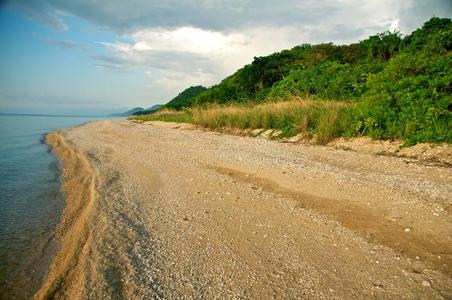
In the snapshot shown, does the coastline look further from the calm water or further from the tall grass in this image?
the tall grass

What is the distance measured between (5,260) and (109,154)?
6738 millimetres

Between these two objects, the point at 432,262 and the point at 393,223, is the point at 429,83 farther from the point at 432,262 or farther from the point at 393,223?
the point at 432,262

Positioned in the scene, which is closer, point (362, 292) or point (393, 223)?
point (362, 292)

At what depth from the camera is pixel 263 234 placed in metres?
3.46

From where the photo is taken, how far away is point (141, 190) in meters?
5.46

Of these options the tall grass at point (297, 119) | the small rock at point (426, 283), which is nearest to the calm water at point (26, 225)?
the small rock at point (426, 283)

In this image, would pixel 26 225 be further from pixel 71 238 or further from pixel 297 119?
pixel 297 119

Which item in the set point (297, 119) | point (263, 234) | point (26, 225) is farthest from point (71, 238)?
point (297, 119)

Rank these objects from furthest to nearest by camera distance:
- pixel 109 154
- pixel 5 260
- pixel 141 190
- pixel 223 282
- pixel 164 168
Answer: pixel 109 154 < pixel 164 168 < pixel 141 190 < pixel 5 260 < pixel 223 282

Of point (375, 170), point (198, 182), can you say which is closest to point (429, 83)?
point (375, 170)

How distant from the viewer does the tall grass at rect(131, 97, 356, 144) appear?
880 centimetres

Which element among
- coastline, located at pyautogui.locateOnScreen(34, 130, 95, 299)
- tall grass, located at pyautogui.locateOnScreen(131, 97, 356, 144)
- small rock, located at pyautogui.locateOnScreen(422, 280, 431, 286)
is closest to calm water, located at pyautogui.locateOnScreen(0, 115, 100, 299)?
coastline, located at pyautogui.locateOnScreen(34, 130, 95, 299)

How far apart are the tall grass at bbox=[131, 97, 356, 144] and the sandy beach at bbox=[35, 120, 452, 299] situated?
2520mm

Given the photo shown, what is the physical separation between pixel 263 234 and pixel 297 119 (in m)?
7.58
